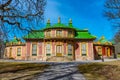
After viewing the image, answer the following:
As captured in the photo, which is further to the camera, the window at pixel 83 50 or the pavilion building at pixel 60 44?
the window at pixel 83 50

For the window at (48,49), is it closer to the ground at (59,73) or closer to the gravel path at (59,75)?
the ground at (59,73)

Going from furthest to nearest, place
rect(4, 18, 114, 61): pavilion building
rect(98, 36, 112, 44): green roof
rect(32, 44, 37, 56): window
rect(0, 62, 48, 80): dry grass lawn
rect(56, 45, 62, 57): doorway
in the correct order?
rect(98, 36, 112, 44): green roof → rect(32, 44, 37, 56): window → rect(4, 18, 114, 61): pavilion building → rect(56, 45, 62, 57): doorway → rect(0, 62, 48, 80): dry grass lawn

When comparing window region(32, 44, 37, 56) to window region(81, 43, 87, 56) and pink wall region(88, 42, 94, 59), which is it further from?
pink wall region(88, 42, 94, 59)

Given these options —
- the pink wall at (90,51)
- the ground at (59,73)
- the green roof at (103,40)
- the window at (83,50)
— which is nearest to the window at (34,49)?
the window at (83,50)

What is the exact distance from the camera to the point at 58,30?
37344 millimetres

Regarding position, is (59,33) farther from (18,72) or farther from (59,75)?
(59,75)

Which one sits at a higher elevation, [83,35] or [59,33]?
[59,33]

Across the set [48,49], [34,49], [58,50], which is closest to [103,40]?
[58,50]

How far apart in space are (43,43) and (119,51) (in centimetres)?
3265

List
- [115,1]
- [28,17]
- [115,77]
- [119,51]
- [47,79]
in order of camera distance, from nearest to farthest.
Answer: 1. [47,79]
2. [115,77]
3. [28,17]
4. [115,1]
5. [119,51]

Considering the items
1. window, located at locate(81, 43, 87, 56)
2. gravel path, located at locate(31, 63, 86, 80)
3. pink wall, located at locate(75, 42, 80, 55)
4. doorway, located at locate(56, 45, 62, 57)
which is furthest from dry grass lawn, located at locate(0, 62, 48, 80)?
window, located at locate(81, 43, 87, 56)

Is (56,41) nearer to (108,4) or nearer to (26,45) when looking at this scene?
(26,45)

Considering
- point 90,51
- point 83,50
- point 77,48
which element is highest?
point 77,48

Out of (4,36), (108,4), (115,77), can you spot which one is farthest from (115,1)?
(4,36)
